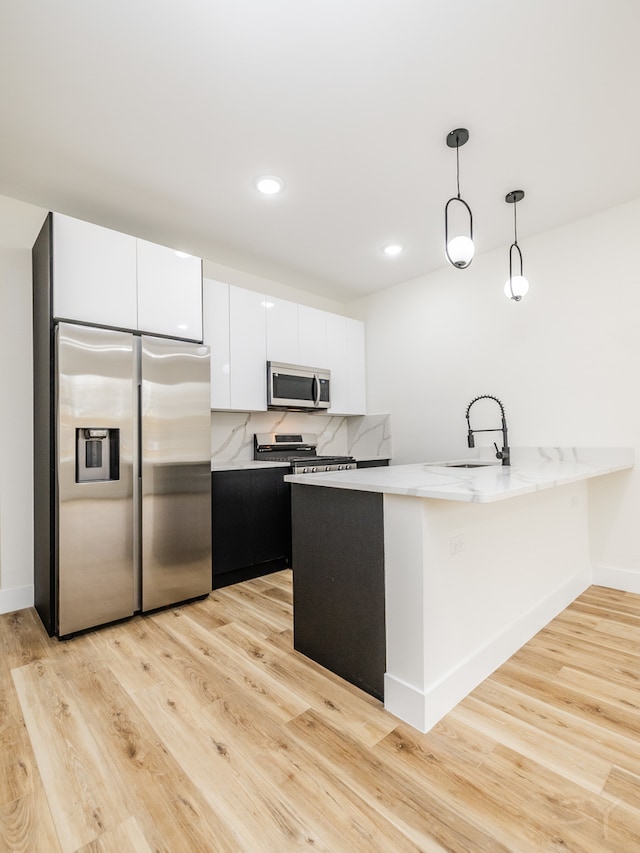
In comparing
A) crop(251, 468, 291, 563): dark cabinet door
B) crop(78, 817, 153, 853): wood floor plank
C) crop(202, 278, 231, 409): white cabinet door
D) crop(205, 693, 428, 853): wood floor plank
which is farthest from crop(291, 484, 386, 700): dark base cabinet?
crop(202, 278, 231, 409): white cabinet door

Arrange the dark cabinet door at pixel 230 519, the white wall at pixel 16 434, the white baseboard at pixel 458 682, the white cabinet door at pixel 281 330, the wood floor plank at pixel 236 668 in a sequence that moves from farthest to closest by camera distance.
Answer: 1. the white cabinet door at pixel 281 330
2. the dark cabinet door at pixel 230 519
3. the white wall at pixel 16 434
4. the wood floor plank at pixel 236 668
5. the white baseboard at pixel 458 682

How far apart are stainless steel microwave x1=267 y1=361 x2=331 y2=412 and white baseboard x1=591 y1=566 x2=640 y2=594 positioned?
256cm

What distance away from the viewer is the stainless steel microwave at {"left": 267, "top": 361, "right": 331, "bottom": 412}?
373cm

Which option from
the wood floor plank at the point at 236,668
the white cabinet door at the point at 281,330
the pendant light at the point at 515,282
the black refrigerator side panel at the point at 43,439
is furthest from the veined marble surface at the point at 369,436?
the black refrigerator side panel at the point at 43,439

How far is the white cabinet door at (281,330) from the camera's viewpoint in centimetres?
379

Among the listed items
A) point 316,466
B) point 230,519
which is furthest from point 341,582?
point 316,466

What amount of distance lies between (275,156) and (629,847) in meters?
3.05

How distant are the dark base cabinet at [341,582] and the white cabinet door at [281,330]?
202 centimetres

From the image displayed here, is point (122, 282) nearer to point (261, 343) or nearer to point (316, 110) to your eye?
point (261, 343)

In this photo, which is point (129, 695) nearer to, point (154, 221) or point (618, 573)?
point (154, 221)

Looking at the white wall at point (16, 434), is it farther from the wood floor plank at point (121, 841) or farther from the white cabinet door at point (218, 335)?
the wood floor plank at point (121, 841)

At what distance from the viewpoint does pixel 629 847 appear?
109 cm

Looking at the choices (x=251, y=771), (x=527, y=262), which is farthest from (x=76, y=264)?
(x=527, y=262)

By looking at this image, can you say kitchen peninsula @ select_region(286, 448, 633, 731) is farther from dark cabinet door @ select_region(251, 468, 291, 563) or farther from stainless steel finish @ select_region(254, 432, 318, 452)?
stainless steel finish @ select_region(254, 432, 318, 452)
